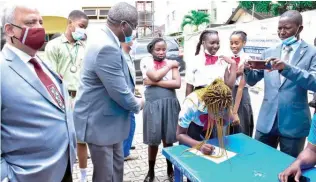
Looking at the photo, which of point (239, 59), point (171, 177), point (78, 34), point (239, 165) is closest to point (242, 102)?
point (239, 59)

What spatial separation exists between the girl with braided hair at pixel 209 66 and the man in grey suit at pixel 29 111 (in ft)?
5.21

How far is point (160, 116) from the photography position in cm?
287

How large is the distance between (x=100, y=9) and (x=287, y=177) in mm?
18000

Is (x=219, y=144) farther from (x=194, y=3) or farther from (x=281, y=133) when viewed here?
(x=194, y=3)

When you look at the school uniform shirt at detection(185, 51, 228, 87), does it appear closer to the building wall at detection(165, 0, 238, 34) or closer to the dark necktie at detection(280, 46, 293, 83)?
the dark necktie at detection(280, 46, 293, 83)

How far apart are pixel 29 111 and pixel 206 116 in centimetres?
127

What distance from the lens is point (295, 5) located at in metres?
12.8

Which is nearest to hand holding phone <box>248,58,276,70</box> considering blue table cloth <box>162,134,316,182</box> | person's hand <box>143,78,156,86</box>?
→ blue table cloth <box>162,134,316,182</box>

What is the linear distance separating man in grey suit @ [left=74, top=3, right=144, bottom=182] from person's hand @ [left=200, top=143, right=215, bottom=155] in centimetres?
55

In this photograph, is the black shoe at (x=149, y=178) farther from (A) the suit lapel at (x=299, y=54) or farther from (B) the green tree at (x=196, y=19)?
(B) the green tree at (x=196, y=19)

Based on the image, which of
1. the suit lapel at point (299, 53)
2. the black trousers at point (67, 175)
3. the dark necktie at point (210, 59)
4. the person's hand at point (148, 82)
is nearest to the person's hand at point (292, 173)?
the suit lapel at point (299, 53)

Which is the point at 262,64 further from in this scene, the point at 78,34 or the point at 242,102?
the point at 78,34

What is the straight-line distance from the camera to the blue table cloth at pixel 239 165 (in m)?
1.59

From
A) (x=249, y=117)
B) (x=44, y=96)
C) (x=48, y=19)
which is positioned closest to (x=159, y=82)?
(x=249, y=117)
